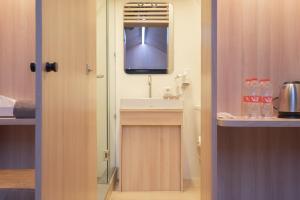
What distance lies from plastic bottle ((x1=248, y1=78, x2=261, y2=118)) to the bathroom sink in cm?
148

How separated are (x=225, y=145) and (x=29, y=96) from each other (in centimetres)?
124

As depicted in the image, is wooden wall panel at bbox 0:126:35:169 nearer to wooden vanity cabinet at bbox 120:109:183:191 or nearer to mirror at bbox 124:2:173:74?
wooden vanity cabinet at bbox 120:109:183:191

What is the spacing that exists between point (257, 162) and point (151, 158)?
1496mm

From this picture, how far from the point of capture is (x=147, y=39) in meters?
3.73

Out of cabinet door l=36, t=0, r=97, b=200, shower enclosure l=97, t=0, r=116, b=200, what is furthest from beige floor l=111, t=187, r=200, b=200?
cabinet door l=36, t=0, r=97, b=200

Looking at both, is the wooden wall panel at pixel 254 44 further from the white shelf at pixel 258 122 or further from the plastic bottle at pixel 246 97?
the white shelf at pixel 258 122

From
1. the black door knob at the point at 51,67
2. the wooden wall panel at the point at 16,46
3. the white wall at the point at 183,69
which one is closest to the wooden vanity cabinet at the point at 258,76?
the black door knob at the point at 51,67

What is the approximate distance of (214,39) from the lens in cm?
159

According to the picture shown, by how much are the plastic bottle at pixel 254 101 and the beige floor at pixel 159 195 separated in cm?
157

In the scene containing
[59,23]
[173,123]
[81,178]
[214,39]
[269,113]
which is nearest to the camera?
[59,23]

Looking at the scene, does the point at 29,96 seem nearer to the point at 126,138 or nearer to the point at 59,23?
the point at 59,23

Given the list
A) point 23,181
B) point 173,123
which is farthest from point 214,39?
point 173,123

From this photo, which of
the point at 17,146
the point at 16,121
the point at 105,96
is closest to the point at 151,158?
the point at 105,96

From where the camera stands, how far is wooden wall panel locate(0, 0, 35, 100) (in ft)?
6.61
